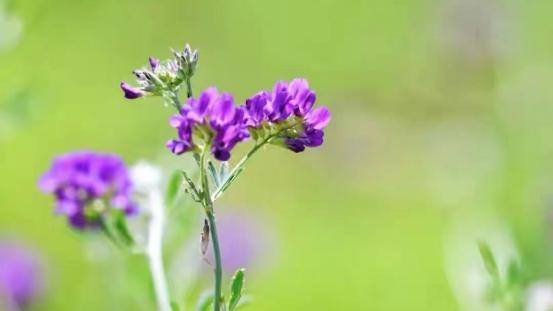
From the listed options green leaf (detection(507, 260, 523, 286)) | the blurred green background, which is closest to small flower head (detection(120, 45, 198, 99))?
green leaf (detection(507, 260, 523, 286))

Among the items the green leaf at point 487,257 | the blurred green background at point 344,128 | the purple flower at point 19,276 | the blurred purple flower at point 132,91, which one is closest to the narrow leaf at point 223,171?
the blurred purple flower at point 132,91

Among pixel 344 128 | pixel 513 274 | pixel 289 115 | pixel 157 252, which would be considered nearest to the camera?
pixel 289 115

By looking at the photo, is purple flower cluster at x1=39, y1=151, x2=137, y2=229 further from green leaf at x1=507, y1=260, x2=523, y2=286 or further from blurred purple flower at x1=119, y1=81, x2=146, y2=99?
green leaf at x1=507, y1=260, x2=523, y2=286

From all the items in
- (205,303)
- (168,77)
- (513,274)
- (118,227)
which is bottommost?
(513,274)

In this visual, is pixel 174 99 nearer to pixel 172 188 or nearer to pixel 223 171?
pixel 223 171

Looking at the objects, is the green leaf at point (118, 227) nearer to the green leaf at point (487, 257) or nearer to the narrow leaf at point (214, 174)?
the narrow leaf at point (214, 174)

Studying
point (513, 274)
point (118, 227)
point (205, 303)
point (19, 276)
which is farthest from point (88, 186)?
point (19, 276)

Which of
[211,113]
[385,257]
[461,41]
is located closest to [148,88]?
[211,113]
